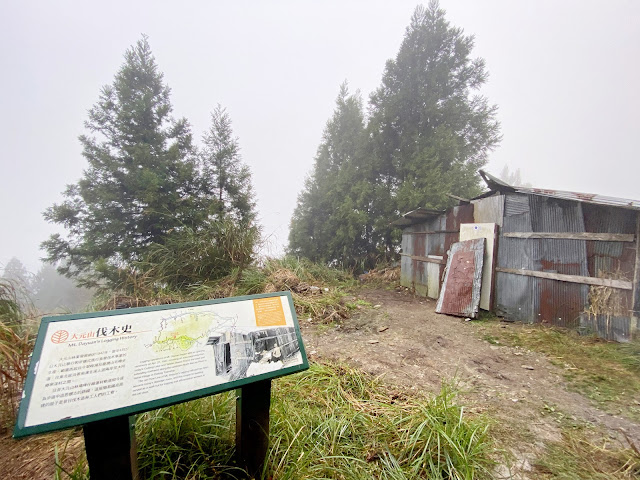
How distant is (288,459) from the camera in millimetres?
1490

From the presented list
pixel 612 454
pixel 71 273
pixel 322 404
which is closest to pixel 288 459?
pixel 322 404

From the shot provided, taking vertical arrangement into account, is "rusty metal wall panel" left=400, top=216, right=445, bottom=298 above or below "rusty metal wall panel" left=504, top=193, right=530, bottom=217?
below

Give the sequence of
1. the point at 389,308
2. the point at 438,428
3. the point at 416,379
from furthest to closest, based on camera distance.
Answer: the point at 389,308 < the point at 416,379 < the point at 438,428

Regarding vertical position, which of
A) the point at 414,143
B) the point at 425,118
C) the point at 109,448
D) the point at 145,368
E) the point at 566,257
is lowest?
the point at 109,448

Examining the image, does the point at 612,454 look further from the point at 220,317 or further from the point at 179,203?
the point at 179,203

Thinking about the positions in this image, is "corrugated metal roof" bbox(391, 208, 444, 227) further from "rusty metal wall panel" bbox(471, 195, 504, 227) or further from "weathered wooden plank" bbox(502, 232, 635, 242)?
"weathered wooden plank" bbox(502, 232, 635, 242)

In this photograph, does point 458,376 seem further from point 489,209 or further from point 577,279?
point 489,209

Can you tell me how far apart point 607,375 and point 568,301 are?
66.9 inches

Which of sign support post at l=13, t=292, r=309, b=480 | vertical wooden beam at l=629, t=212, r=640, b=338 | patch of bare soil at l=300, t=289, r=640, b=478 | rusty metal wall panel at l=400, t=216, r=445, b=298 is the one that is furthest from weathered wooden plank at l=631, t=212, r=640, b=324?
sign support post at l=13, t=292, r=309, b=480

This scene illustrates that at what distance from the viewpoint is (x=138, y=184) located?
9047mm

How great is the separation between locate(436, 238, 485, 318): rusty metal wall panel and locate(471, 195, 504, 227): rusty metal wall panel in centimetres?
49

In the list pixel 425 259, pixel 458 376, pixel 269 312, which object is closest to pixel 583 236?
pixel 458 376

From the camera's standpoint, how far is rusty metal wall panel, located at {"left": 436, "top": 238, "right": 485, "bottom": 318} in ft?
17.8

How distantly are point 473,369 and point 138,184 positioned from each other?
10882 mm
